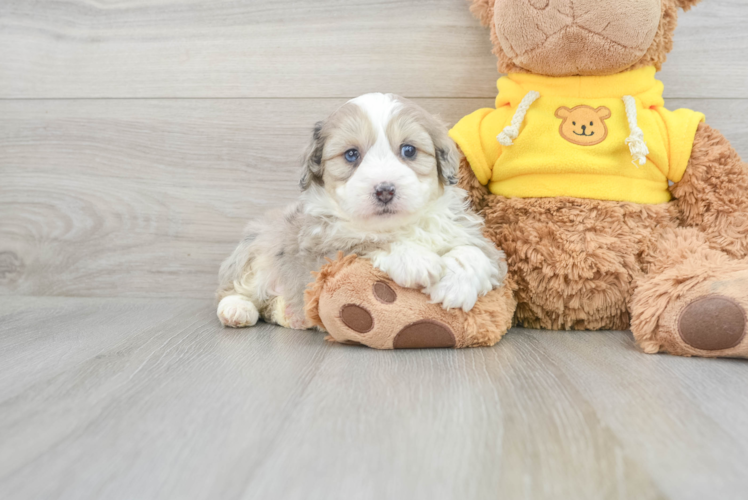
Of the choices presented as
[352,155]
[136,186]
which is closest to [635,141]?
[352,155]

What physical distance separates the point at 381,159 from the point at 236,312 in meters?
0.63

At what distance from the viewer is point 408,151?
1.34 metres

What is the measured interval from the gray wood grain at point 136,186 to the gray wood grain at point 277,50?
69 millimetres

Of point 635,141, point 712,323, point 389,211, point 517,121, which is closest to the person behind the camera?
point 712,323

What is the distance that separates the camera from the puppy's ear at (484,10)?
154 centimetres

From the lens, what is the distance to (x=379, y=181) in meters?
1.25

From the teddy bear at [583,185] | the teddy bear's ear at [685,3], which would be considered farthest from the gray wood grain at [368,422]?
the teddy bear's ear at [685,3]

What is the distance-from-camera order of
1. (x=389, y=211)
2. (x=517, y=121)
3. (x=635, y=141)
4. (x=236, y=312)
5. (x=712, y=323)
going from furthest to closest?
(x=236, y=312) < (x=517, y=121) < (x=635, y=141) < (x=389, y=211) < (x=712, y=323)

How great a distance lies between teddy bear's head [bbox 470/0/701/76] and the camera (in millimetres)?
1337

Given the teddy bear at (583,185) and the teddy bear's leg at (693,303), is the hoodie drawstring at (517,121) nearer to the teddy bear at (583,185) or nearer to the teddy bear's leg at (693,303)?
the teddy bear at (583,185)

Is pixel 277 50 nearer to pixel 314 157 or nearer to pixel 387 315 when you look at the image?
pixel 314 157

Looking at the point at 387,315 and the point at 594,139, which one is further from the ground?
the point at 594,139

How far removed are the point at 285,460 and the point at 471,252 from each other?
28.0 inches

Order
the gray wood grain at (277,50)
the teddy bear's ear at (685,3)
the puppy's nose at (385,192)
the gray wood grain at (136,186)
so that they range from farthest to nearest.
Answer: the gray wood grain at (136,186) → the gray wood grain at (277,50) → the teddy bear's ear at (685,3) → the puppy's nose at (385,192)
